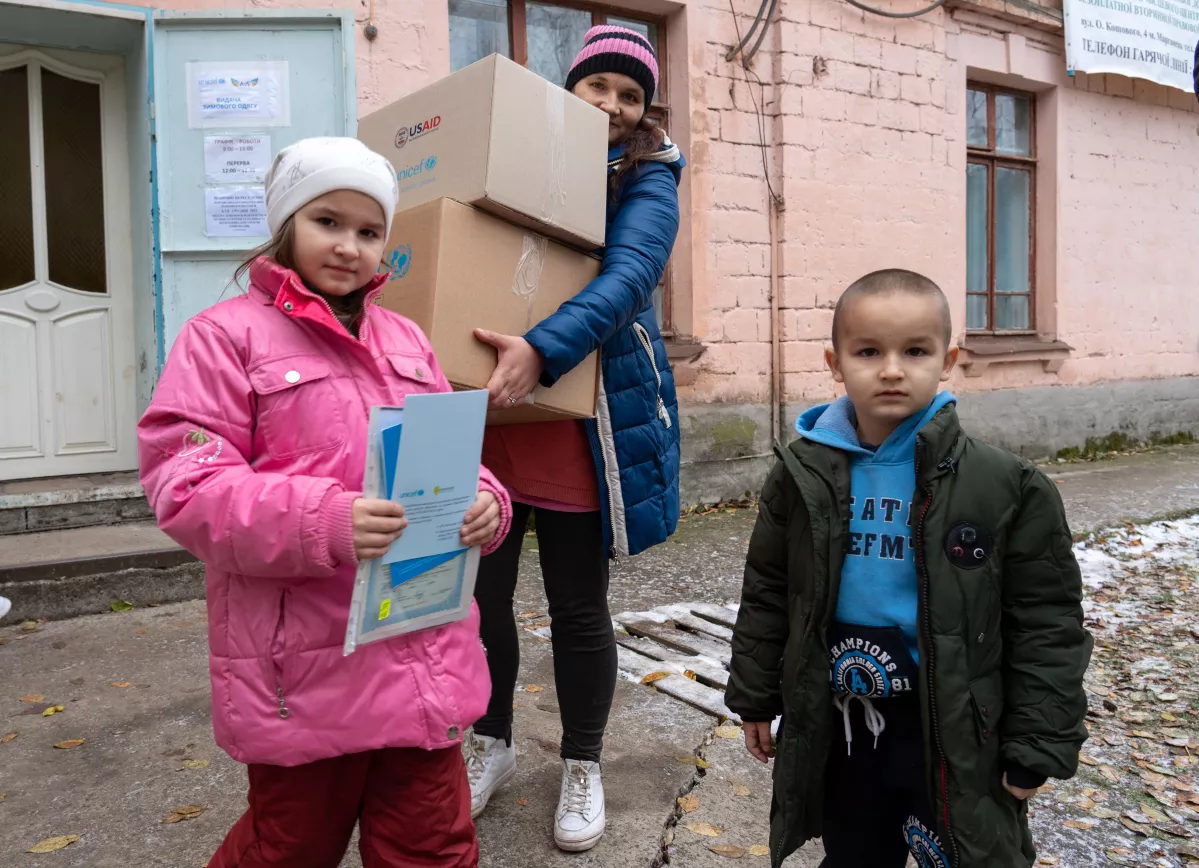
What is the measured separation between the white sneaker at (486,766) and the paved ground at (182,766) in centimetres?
5

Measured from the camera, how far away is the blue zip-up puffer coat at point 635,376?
2070mm

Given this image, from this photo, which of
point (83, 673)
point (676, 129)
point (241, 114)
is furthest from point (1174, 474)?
point (83, 673)

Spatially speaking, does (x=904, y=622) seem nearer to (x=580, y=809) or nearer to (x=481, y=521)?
(x=481, y=521)

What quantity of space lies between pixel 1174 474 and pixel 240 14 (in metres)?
Answer: 7.34

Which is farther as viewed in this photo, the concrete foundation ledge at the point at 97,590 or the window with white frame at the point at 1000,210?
the window with white frame at the point at 1000,210

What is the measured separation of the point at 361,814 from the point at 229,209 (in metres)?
3.58

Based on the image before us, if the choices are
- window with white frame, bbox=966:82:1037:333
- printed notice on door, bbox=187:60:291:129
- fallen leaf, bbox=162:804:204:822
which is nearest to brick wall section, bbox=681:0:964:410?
window with white frame, bbox=966:82:1037:333

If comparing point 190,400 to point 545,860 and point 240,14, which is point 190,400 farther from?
point 240,14

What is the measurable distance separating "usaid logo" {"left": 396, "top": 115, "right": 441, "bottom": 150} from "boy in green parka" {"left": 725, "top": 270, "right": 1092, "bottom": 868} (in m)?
0.93

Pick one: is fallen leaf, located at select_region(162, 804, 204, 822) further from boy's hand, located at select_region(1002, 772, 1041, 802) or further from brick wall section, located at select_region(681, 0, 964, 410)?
brick wall section, located at select_region(681, 0, 964, 410)

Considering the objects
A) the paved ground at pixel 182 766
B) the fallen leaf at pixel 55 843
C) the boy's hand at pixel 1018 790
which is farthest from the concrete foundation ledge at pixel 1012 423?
the fallen leaf at pixel 55 843

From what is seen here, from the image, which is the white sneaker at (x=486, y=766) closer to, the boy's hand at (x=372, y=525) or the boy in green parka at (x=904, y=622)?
the boy in green parka at (x=904, y=622)

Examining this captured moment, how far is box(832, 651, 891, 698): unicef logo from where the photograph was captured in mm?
1525

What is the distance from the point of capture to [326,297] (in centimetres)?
157
